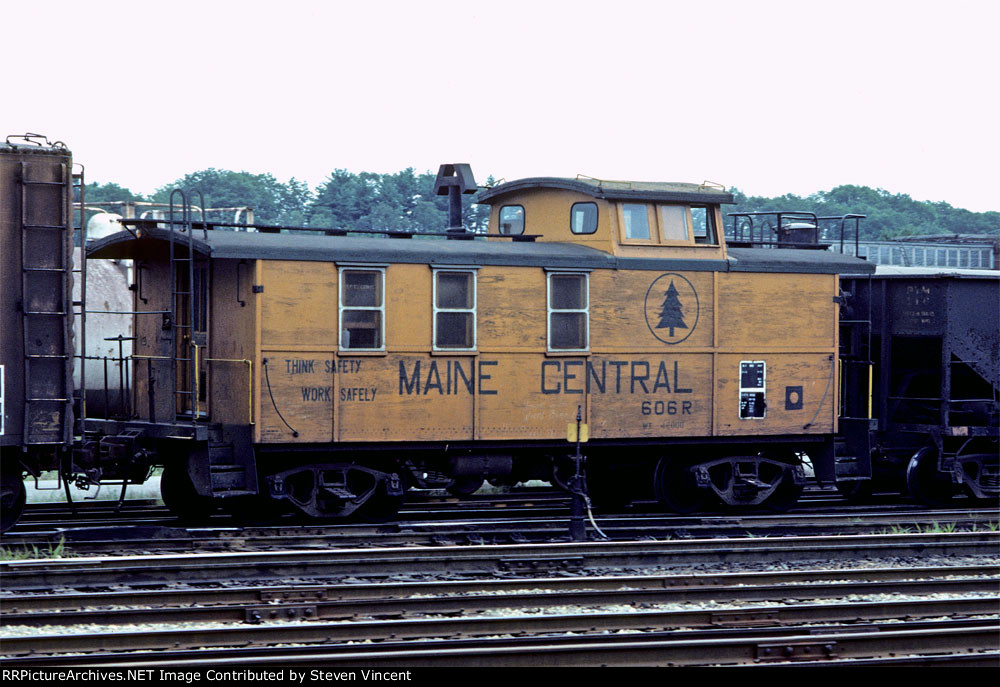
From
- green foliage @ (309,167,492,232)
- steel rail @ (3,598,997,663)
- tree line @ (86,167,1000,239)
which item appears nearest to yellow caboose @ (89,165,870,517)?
steel rail @ (3,598,997,663)

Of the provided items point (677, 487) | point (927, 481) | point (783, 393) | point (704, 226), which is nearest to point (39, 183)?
point (704, 226)

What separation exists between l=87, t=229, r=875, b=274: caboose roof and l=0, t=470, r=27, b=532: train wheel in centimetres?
317

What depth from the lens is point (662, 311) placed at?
1620 cm

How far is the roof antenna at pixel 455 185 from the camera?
17.5m

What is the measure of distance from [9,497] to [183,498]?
106 inches

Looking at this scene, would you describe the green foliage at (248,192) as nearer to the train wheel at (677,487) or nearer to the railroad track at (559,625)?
the train wheel at (677,487)

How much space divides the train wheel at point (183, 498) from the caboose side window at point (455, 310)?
3.43 meters

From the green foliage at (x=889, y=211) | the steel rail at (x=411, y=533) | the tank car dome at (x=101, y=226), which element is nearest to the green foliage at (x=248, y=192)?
the green foliage at (x=889, y=211)

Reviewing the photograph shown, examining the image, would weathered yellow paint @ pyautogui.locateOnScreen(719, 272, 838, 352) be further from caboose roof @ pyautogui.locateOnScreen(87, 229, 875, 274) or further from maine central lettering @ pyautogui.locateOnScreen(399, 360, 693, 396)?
maine central lettering @ pyautogui.locateOnScreen(399, 360, 693, 396)

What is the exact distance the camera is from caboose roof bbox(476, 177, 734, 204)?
16.2m

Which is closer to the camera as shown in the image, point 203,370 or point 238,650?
point 238,650
